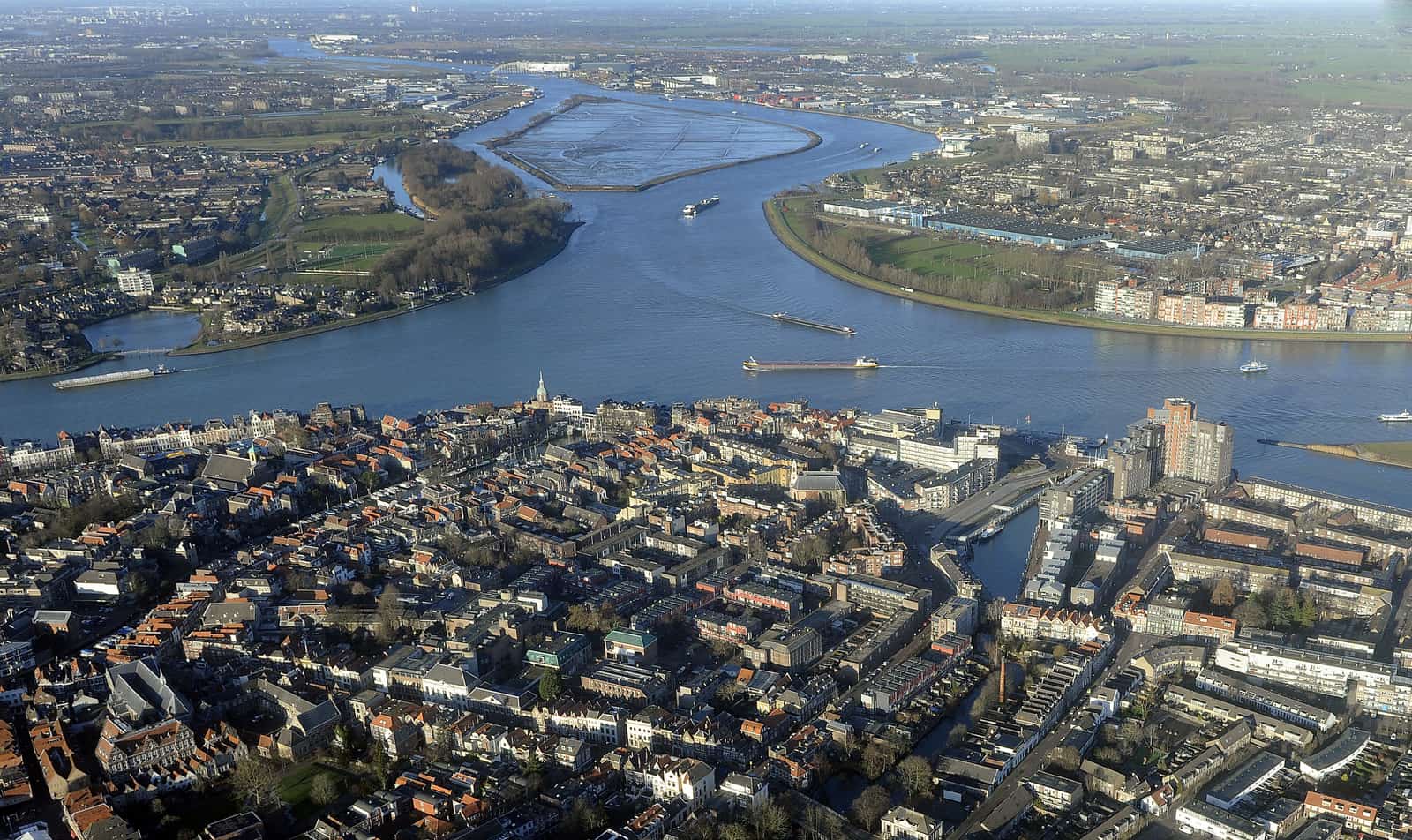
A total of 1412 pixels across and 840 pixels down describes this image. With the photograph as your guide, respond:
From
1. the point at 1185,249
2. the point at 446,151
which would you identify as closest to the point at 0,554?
the point at 1185,249

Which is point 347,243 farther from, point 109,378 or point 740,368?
point 740,368

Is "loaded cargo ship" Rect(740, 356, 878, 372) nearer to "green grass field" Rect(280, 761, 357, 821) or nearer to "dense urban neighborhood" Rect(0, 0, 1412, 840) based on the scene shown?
"dense urban neighborhood" Rect(0, 0, 1412, 840)

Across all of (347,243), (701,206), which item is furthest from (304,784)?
(701,206)

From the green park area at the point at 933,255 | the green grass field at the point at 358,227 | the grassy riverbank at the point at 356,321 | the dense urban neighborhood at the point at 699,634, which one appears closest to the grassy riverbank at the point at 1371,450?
the dense urban neighborhood at the point at 699,634

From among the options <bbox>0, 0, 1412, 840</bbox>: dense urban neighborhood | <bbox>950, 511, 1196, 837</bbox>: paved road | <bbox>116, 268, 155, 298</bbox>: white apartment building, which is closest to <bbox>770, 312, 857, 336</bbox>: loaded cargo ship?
<bbox>0, 0, 1412, 840</bbox>: dense urban neighborhood

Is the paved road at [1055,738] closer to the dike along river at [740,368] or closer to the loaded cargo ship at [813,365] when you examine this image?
the dike along river at [740,368]

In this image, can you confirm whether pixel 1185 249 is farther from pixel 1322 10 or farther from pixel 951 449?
pixel 1322 10
